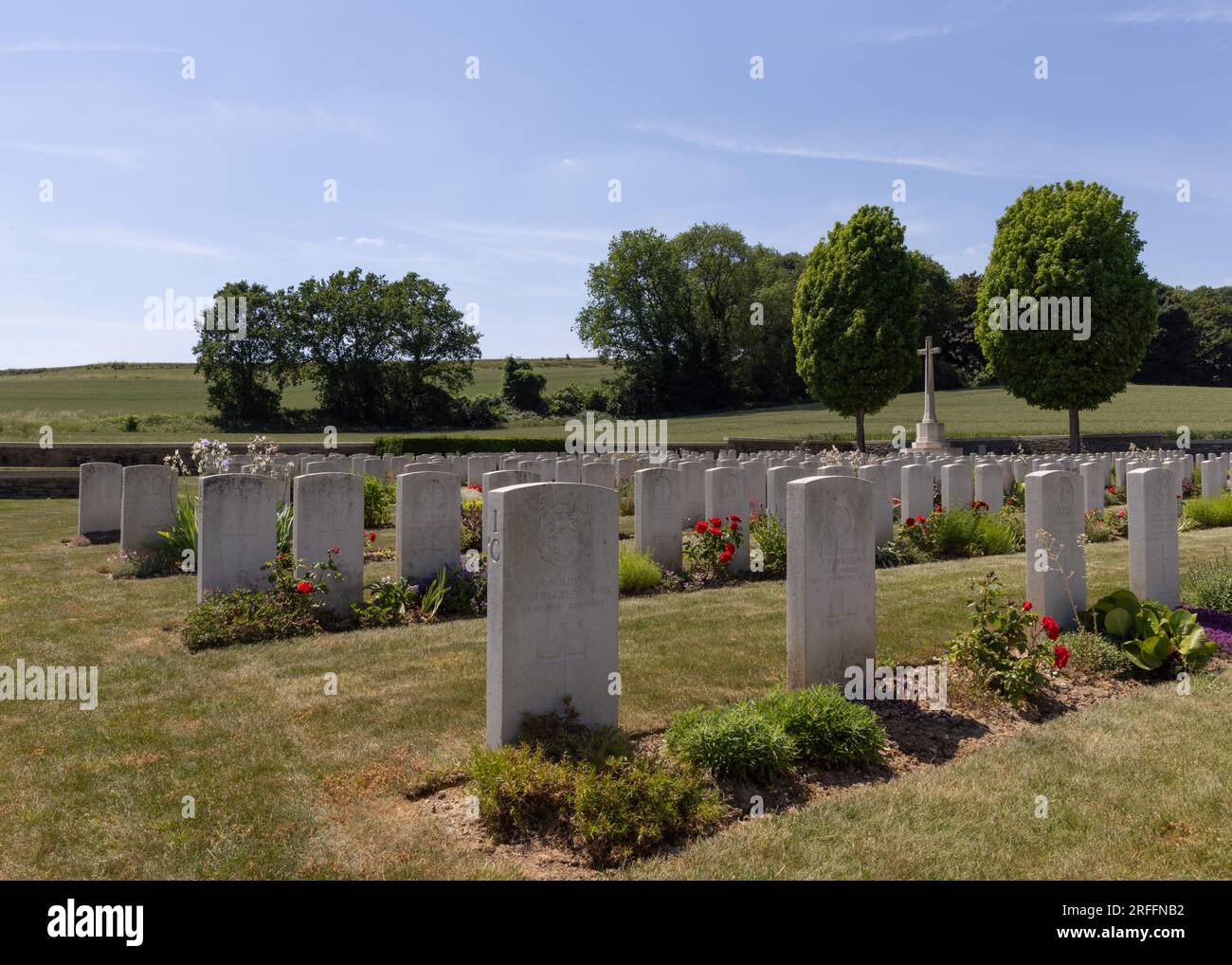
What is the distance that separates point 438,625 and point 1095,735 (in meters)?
6.10

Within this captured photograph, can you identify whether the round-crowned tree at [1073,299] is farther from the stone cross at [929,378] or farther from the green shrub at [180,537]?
the green shrub at [180,537]

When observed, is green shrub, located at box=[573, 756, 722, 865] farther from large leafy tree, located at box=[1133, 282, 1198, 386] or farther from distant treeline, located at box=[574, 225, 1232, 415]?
large leafy tree, located at box=[1133, 282, 1198, 386]

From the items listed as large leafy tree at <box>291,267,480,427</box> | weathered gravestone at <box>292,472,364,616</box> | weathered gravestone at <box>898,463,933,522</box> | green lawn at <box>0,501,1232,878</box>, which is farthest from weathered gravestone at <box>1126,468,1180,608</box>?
large leafy tree at <box>291,267,480,427</box>

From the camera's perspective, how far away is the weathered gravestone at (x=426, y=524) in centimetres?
980

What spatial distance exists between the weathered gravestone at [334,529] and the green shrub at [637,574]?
10.5ft

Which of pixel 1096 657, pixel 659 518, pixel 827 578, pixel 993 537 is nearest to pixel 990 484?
pixel 993 537

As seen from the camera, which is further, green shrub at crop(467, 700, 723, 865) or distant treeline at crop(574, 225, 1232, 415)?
distant treeline at crop(574, 225, 1232, 415)

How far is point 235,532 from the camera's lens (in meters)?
9.06

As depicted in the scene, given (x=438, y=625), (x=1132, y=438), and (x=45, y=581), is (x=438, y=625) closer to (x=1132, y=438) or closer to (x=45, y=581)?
(x=45, y=581)

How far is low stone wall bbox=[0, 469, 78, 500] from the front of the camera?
23547mm

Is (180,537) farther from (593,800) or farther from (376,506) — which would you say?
(593,800)

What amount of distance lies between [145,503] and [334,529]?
4904 millimetres

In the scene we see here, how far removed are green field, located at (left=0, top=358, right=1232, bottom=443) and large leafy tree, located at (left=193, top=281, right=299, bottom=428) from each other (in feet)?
7.47
